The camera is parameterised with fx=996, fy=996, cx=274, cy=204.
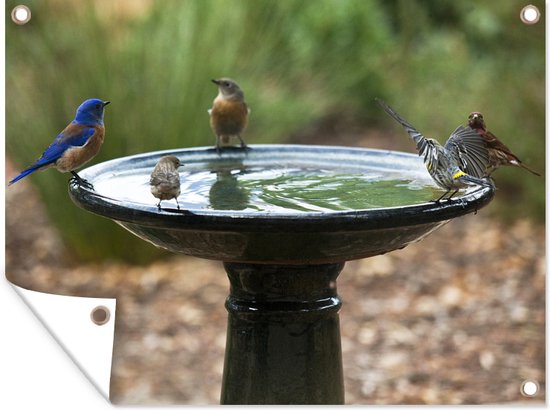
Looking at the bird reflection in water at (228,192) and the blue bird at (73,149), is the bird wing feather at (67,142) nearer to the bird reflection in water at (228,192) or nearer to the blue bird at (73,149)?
the blue bird at (73,149)

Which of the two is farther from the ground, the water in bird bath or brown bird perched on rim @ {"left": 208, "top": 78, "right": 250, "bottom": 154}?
brown bird perched on rim @ {"left": 208, "top": 78, "right": 250, "bottom": 154}

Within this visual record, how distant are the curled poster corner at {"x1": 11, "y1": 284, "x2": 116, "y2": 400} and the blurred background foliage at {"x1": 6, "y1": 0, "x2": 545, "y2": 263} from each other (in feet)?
1.67

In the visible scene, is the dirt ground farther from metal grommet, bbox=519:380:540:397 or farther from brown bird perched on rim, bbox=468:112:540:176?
brown bird perched on rim, bbox=468:112:540:176

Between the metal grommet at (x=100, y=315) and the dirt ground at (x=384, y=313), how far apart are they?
8cm

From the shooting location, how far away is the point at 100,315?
184 cm

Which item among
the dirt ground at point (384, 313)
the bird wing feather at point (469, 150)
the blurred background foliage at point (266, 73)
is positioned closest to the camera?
the bird wing feather at point (469, 150)

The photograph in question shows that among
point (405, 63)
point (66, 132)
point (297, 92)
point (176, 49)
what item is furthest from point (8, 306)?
point (405, 63)

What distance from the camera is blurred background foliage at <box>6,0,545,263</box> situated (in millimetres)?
2254

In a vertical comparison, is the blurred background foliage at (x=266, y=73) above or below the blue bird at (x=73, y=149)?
above

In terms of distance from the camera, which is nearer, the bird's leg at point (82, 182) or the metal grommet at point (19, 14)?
the bird's leg at point (82, 182)

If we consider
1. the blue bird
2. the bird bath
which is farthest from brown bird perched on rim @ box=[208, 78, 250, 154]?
the blue bird

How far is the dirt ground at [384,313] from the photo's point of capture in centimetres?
207

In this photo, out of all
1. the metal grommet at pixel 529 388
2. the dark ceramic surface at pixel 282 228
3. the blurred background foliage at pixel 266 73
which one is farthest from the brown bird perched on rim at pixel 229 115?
the metal grommet at pixel 529 388

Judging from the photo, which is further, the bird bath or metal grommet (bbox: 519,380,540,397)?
metal grommet (bbox: 519,380,540,397)
